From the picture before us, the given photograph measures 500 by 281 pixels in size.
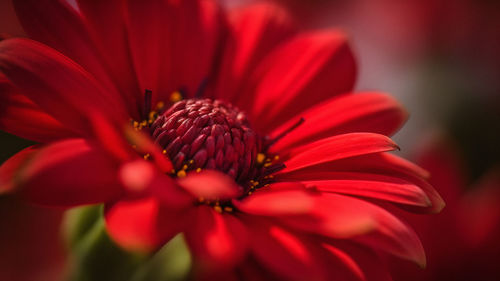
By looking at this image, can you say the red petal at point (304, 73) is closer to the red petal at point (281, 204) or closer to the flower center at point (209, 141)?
the flower center at point (209, 141)

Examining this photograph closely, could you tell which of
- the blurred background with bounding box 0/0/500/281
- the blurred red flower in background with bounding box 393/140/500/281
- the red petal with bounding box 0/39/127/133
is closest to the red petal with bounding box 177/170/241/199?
the red petal with bounding box 0/39/127/133

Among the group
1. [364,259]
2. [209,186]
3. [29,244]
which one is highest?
[209,186]

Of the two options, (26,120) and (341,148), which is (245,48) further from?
(26,120)

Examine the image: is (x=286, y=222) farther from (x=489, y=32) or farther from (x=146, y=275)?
(x=489, y=32)

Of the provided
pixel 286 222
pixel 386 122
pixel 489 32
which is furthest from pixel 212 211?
pixel 489 32

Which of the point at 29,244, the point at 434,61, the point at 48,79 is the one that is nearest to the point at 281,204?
the point at 48,79

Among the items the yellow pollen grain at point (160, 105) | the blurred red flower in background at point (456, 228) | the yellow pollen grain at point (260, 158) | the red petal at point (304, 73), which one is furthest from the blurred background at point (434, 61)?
the yellow pollen grain at point (160, 105)

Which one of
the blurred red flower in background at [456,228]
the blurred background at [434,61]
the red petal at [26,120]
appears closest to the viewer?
the red petal at [26,120]
